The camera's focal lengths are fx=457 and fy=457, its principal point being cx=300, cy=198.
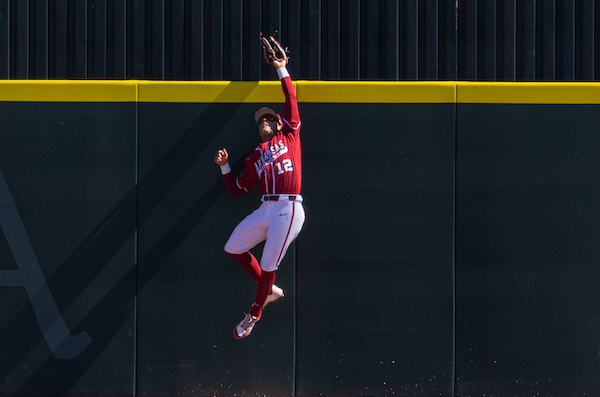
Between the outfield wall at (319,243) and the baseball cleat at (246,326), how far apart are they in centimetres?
15

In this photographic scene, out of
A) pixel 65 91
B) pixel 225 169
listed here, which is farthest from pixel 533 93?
pixel 65 91

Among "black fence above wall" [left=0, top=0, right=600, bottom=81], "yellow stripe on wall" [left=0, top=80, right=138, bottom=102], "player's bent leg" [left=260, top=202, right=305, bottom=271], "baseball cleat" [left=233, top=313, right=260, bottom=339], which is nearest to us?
"player's bent leg" [left=260, top=202, right=305, bottom=271]

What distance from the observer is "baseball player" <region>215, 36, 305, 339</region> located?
4.25 metres

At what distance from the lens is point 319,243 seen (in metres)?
4.52

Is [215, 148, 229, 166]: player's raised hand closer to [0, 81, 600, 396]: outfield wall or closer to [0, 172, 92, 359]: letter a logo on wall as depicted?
[0, 81, 600, 396]: outfield wall

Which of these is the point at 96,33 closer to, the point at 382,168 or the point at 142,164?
the point at 142,164

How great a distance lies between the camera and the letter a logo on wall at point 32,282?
4.48 metres

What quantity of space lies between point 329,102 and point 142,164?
6.37ft

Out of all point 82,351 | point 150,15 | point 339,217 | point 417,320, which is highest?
point 150,15

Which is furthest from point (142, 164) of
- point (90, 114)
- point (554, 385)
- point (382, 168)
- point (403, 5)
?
point (554, 385)

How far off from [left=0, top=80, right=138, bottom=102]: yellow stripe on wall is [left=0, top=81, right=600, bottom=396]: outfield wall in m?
0.02

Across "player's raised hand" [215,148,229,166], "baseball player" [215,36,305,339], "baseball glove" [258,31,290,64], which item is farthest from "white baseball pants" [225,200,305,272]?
"baseball glove" [258,31,290,64]

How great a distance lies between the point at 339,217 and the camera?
14.8ft

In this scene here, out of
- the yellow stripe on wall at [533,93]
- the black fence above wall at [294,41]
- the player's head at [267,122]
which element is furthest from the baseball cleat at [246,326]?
the yellow stripe on wall at [533,93]
